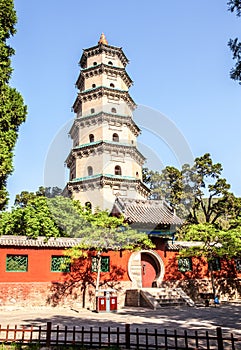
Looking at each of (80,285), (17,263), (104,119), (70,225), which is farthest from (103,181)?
(17,263)

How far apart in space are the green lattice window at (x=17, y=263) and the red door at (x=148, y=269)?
659 centimetres

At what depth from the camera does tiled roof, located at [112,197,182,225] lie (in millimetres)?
18497

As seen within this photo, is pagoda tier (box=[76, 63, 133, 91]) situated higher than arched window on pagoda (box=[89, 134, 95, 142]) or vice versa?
pagoda tier (box=[76, 63, 133, 91])

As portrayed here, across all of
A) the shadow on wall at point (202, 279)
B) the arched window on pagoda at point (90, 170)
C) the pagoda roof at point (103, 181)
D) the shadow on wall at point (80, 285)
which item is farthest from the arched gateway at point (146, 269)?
the arched window on pagoda at point (90, 170)

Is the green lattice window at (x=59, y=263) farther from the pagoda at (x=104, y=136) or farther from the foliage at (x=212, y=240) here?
the pagoda at (x=104, y=136)

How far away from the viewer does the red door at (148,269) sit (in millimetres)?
18564

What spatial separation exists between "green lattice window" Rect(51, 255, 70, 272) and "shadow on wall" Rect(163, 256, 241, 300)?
Result: 5.74 m

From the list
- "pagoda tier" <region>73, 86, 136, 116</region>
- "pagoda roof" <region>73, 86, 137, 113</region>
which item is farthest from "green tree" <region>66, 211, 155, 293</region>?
"pagoda roof" <region>73, 86, 137, 113</region>

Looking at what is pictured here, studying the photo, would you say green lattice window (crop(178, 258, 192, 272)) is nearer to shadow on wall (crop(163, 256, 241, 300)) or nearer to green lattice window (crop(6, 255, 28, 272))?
shadow on wall (crop(163, 256, 241, 300))

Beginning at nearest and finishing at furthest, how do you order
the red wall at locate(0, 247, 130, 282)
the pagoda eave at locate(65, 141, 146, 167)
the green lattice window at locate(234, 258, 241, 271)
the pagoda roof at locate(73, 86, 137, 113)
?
1. the red wall at locate(0, 247, 130, 282)
2. the green lattice window at locate(234, 258, 241, 271)
3. the pagoda eave at locate(65, 141, 146, 167)
4. the pagoda roof at locate(73, 86, 137, 113)

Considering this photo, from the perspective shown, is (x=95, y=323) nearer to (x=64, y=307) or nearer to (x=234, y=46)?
(x=64, y=307)

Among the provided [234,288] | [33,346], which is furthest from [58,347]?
[234,288]

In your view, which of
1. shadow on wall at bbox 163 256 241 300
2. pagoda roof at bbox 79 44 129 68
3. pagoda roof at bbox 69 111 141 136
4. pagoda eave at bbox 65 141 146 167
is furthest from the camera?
pagoda roof at bbox 79 44 129 68

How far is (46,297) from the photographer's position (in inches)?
613
